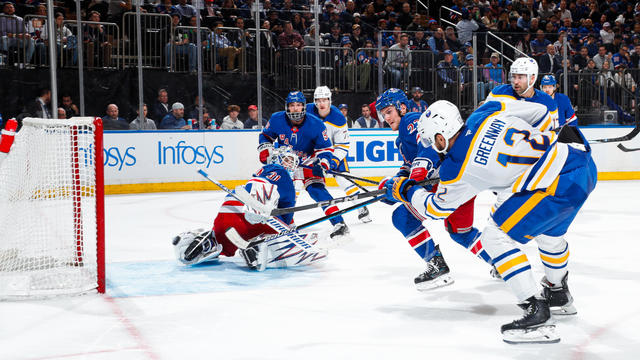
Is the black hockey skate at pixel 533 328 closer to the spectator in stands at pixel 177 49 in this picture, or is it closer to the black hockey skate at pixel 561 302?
the black hockey skate at pixel 561 302

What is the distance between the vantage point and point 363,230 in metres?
5.79

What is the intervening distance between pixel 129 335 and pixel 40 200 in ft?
4.16

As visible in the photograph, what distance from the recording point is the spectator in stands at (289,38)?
9.78 metres

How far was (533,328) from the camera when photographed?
257cm

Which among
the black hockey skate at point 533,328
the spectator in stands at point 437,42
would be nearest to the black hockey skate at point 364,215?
the black hockey skate at point 533,328

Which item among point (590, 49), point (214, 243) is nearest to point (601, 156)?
point (590, 49)

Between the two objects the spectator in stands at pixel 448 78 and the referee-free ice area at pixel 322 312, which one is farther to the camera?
the spectator in stands at pixel 448 78

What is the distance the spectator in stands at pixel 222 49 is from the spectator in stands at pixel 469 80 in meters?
3.13

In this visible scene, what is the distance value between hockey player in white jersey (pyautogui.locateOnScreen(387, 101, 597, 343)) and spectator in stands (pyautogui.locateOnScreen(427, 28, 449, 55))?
25.5ft

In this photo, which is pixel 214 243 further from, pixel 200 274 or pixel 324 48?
pixel 324 48

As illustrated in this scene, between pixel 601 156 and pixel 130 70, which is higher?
pixel 130 70

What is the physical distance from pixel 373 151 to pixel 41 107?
413 centimetres

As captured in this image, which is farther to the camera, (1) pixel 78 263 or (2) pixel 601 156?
(2) pixel 601 156

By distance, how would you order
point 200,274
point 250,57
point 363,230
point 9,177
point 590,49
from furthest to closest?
1. point 590,49
2. point 250,57
3. point 363,230
4. point 200,274
5. point 9,177
